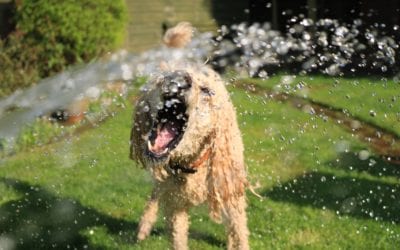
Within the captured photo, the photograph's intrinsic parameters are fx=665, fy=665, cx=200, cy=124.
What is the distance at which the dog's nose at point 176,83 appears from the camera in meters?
2.71

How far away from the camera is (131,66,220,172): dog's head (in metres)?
2.72

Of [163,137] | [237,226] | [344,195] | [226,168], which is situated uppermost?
[163,137]

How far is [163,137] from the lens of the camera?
110 inches

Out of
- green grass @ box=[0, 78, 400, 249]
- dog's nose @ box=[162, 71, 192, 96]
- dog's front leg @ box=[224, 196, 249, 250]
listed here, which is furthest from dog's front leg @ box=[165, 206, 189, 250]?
dog's nose @ box=[162, 71, 192, 96]

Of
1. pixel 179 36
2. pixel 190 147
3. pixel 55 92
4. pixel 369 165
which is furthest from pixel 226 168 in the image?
pixel 55 92

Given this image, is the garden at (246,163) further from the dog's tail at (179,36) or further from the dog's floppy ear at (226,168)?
the dog's floppy ear at (226,168)

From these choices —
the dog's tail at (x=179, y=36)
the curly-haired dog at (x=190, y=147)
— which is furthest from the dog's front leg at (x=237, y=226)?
the dog's tail at (x=179, y=36)

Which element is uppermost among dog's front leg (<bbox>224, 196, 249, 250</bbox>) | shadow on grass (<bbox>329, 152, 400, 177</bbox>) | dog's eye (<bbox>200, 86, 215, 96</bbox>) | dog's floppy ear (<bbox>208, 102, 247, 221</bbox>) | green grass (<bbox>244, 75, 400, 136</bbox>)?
dog's eye (<bbox>200, 86, 215, 96</bbox>)

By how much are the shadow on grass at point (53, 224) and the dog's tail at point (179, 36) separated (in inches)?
57.3

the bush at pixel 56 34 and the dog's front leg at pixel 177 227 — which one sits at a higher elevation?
the dog's front leg at pixel 177 227

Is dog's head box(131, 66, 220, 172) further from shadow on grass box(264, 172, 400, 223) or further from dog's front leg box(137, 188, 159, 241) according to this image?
shadow on grass box(264, 172, 400, 223)

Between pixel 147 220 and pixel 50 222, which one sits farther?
pixel 50 222

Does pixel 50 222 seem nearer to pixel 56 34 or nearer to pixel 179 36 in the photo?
pixel 179 36

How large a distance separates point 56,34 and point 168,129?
5909mm
